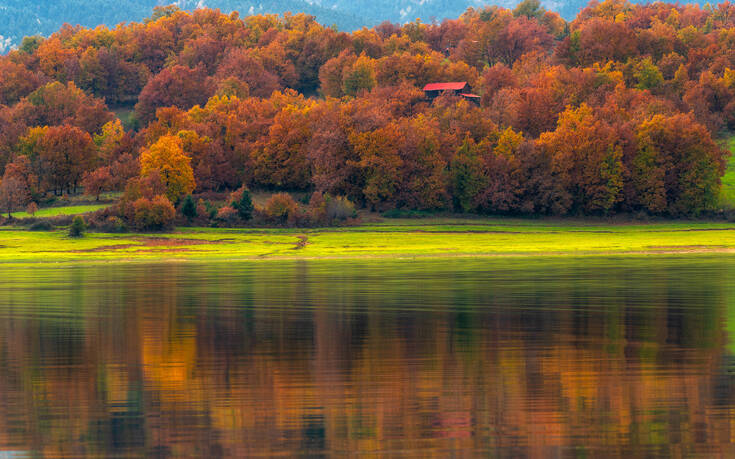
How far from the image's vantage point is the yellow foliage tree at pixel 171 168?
125969 millimetres

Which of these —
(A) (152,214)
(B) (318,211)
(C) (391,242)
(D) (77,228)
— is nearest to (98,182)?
(A) (152,214)

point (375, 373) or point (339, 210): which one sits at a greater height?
point (375, 373)

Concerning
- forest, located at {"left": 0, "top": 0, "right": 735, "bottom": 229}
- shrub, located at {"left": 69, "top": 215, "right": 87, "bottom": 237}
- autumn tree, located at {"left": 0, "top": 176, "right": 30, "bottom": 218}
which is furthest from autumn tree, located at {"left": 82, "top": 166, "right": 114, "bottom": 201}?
shrub, located at {"left": 69, "top": 215, "right": 87, "bottom": 237}

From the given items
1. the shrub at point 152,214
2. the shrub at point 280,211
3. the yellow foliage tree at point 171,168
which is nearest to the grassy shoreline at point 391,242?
the shrub at point 152,214

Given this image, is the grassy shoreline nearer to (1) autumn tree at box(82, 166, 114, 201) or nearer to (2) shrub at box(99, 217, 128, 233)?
(2) shrub at box(99, 217, 128, 233)

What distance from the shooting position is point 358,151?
5217 inches

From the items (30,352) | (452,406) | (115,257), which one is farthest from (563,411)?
(115,257)

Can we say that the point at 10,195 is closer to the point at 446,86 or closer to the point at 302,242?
the point at 302,242

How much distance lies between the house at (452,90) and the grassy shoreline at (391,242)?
7194 cm

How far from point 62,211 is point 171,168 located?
47.8 feet

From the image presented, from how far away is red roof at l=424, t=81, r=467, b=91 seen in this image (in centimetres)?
19006

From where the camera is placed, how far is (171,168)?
127750 millimetres

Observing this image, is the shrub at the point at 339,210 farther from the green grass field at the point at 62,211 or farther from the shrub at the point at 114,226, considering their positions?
the green grass field at the point at 62,211

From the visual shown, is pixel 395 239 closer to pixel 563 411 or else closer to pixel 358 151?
pixel 358 151
